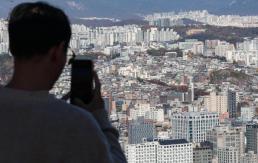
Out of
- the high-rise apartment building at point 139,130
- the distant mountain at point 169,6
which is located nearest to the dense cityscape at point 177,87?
the high-rise apartment building at point 139,130

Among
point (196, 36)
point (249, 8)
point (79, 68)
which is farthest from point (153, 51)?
point (79, 68)

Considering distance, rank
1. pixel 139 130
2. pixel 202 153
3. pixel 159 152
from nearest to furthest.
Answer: pixel 159 152
pixel 202 153
pixel 139 130

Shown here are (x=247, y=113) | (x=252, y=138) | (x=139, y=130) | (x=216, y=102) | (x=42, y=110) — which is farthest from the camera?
(x=216, y=102)

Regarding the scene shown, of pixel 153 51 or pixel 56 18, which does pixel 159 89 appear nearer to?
pixel 153 51

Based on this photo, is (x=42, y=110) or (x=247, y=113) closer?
(x=42, y=110)

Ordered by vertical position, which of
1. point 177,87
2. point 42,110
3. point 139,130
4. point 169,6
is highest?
point 169,6

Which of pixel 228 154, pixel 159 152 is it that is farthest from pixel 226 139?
pixel 159 152

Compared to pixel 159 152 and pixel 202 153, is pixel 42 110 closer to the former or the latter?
pixel 159 152

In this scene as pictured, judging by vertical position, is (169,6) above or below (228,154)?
above
